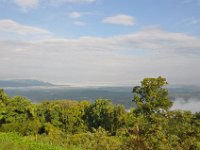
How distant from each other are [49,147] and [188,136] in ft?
67.8

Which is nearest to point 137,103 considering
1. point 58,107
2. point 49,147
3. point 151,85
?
point 151,85

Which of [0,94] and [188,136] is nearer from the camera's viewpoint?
[188,136]

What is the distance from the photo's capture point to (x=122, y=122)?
265ft

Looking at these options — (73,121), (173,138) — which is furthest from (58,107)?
(173,138)

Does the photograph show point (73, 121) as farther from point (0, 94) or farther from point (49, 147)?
point (49, 147)

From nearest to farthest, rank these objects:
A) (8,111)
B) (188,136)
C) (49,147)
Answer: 1. (49,147)
2. (188,136)
3. (8,111)

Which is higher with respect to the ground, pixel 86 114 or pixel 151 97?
pixel 151 97

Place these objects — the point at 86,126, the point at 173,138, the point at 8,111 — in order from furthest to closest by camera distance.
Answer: the point at 86,126 < the point at 8,111 < the point at 173,138

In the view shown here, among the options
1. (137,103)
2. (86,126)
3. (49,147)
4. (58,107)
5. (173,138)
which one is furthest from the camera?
(58,107)

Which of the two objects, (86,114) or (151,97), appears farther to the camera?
(86,114)

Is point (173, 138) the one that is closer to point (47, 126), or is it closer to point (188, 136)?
point (188, 136)

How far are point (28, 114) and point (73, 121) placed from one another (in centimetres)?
1132

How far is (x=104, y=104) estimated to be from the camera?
8912cm

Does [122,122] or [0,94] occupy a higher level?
[0,94]
